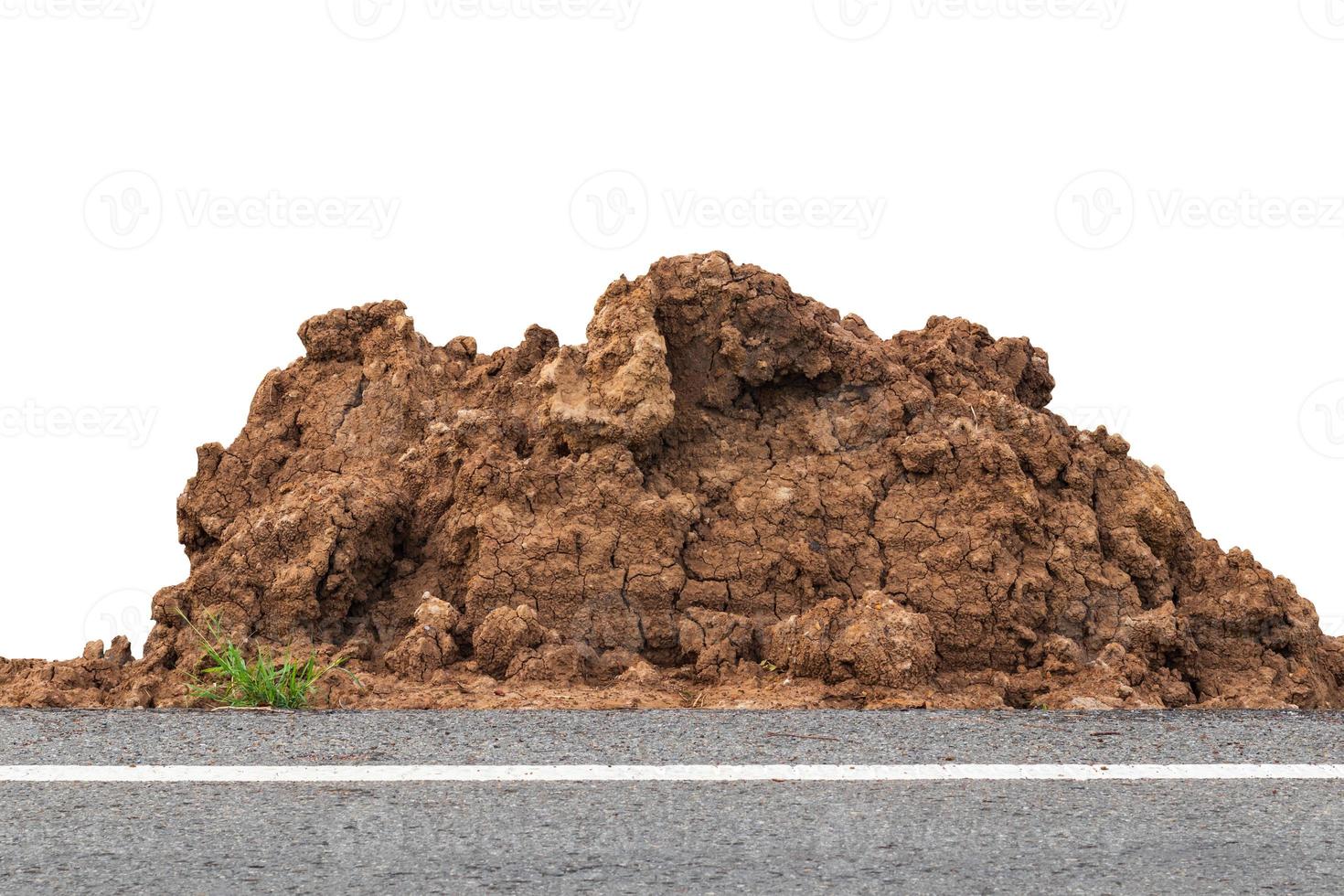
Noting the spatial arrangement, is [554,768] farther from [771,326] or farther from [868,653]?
[771,326]

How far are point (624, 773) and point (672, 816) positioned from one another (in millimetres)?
510

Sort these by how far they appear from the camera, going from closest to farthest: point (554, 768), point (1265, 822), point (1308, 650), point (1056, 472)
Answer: point (1265, 822) → point (554, 768) → point (1308, 650) → point (1056, 472)

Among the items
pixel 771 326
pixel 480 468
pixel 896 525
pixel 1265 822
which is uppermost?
pixel 771 326

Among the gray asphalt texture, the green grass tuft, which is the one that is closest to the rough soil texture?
the green grass tuft

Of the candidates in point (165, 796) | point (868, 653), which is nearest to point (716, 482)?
point (868, 653)

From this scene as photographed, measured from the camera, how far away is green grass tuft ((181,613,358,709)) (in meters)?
6.73

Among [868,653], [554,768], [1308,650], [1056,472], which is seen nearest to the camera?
[554,768]

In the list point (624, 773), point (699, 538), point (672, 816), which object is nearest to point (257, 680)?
point (624, 773)

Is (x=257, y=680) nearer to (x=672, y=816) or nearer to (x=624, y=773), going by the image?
(x=624, y=773)

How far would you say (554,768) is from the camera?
532 centimetres

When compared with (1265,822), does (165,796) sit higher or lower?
higher

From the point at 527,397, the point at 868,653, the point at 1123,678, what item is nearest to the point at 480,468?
the point at 527,397

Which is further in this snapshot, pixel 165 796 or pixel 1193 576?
pixel 1193 576

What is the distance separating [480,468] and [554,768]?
3.00 metres
